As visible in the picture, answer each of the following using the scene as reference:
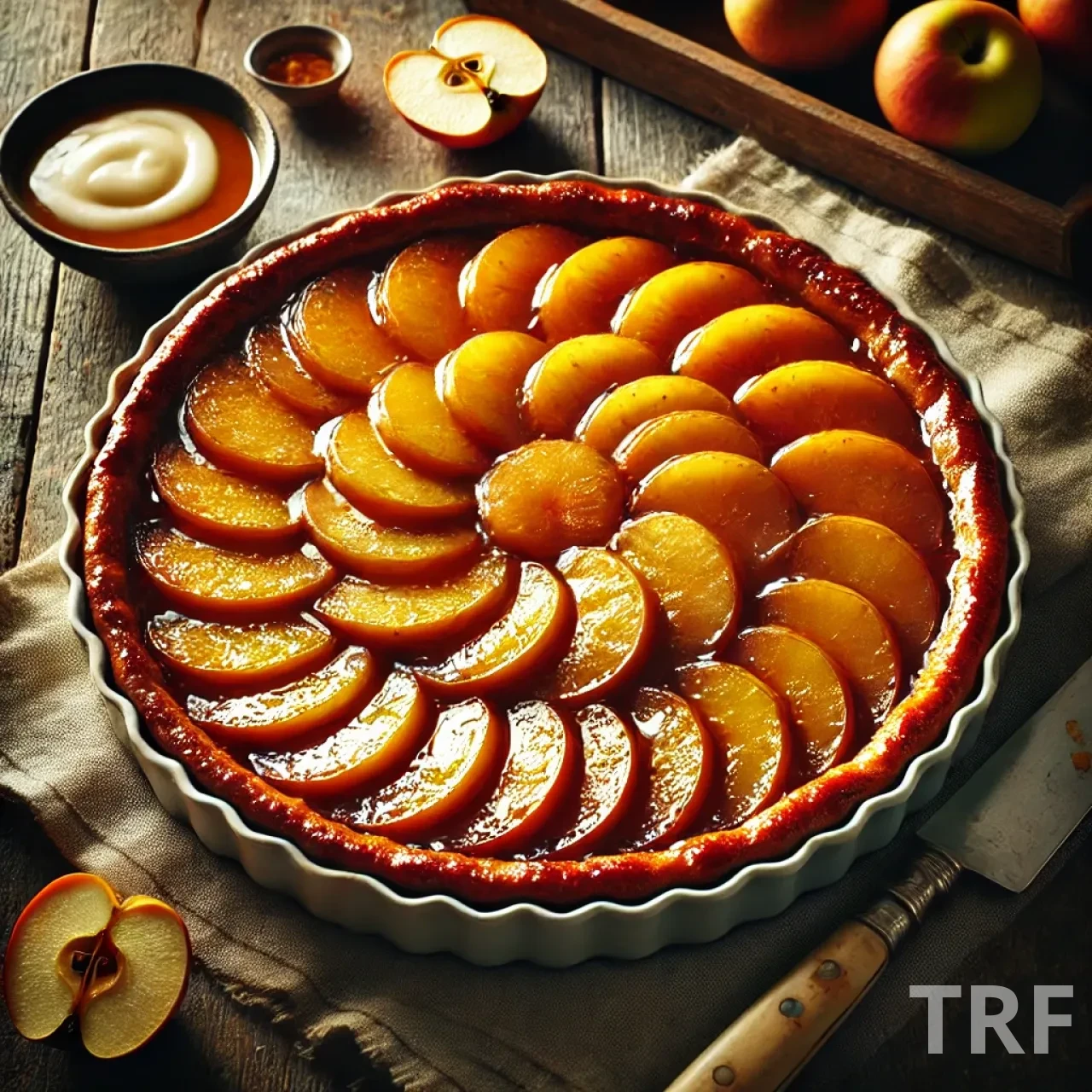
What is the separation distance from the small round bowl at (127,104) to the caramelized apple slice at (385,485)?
0.76 meters

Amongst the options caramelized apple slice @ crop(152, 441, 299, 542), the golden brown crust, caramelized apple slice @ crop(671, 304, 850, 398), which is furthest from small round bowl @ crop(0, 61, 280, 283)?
caramelized apple slice @ crop(671, 304, 850, 398)

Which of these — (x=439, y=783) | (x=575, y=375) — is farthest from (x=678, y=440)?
(x=439, y=783)

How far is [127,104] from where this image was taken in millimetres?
3504

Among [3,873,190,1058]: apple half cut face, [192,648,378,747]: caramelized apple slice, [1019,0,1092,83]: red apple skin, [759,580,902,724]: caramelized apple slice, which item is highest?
[1019,0,1092,83]: red apple skin

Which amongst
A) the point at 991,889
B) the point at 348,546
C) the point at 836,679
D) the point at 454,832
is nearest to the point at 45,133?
the point at 348,546

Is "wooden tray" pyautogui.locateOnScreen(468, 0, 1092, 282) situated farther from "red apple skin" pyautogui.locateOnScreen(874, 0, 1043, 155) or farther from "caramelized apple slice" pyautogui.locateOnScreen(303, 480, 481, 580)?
"caramelized apple slice" pyautogui.locateOnScreen(303, 480, 481, 580)

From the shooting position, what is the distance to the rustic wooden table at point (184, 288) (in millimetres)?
2379

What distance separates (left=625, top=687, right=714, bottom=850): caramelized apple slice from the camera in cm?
235

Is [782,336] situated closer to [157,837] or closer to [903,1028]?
[903,1028]

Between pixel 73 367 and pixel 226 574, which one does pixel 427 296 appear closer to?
pixel 226 574

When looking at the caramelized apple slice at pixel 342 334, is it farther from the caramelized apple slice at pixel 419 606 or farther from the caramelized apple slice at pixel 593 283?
the caramelized apple slice at pixel 419 606

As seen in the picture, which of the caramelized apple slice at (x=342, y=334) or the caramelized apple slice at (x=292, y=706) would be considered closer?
the caramelized apple slice at (x=292, y=706)

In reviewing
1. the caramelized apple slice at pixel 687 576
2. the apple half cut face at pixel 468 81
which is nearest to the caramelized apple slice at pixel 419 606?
the caramelized apple slice at pixel 687 576

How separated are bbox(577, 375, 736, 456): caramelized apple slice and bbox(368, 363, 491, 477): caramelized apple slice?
0.22 metres
